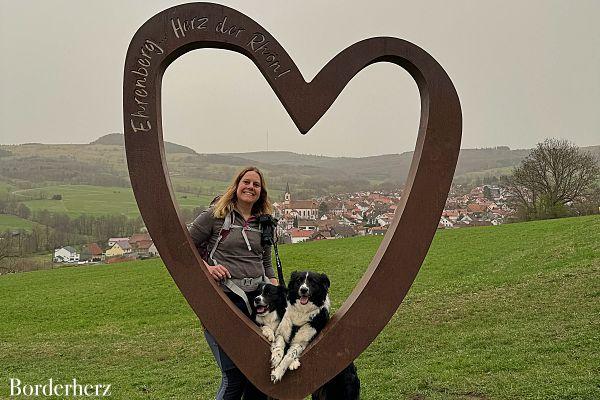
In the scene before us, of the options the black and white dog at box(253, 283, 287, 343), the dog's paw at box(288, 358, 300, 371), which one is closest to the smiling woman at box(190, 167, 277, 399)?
the black and white dog at box(253, 283, 287, 343)

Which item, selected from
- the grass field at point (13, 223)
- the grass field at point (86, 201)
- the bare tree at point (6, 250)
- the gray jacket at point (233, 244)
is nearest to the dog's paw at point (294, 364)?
the gray jacket at point (233, 244)

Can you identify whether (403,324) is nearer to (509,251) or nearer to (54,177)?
(509,251)

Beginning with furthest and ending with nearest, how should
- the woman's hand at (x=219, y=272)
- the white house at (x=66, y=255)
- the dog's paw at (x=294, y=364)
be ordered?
the white house at (x=66, y=255) → the woman's hand at (x=219, y=272) → the dog's paw at (x=294, y=364)

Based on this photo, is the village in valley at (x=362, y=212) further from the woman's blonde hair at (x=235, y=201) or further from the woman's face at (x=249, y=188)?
the woman's face at (x=249, y=188)

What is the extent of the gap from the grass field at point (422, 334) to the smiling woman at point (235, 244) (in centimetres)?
108

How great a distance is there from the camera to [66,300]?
21.4 metres

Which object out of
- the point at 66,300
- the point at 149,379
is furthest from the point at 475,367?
the point at 66,300

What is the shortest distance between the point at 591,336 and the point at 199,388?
18.3ft

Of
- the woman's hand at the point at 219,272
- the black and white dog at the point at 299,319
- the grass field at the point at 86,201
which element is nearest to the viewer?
the black and white dog at the point at 299,319

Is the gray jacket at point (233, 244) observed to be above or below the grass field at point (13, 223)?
above

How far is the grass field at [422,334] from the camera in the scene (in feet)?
23.0

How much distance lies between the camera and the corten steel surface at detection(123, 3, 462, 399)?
163 inches

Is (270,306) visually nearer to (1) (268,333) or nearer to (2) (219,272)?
(1) (268,333)

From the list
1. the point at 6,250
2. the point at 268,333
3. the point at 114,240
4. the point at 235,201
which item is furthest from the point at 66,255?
the point at 268,333
